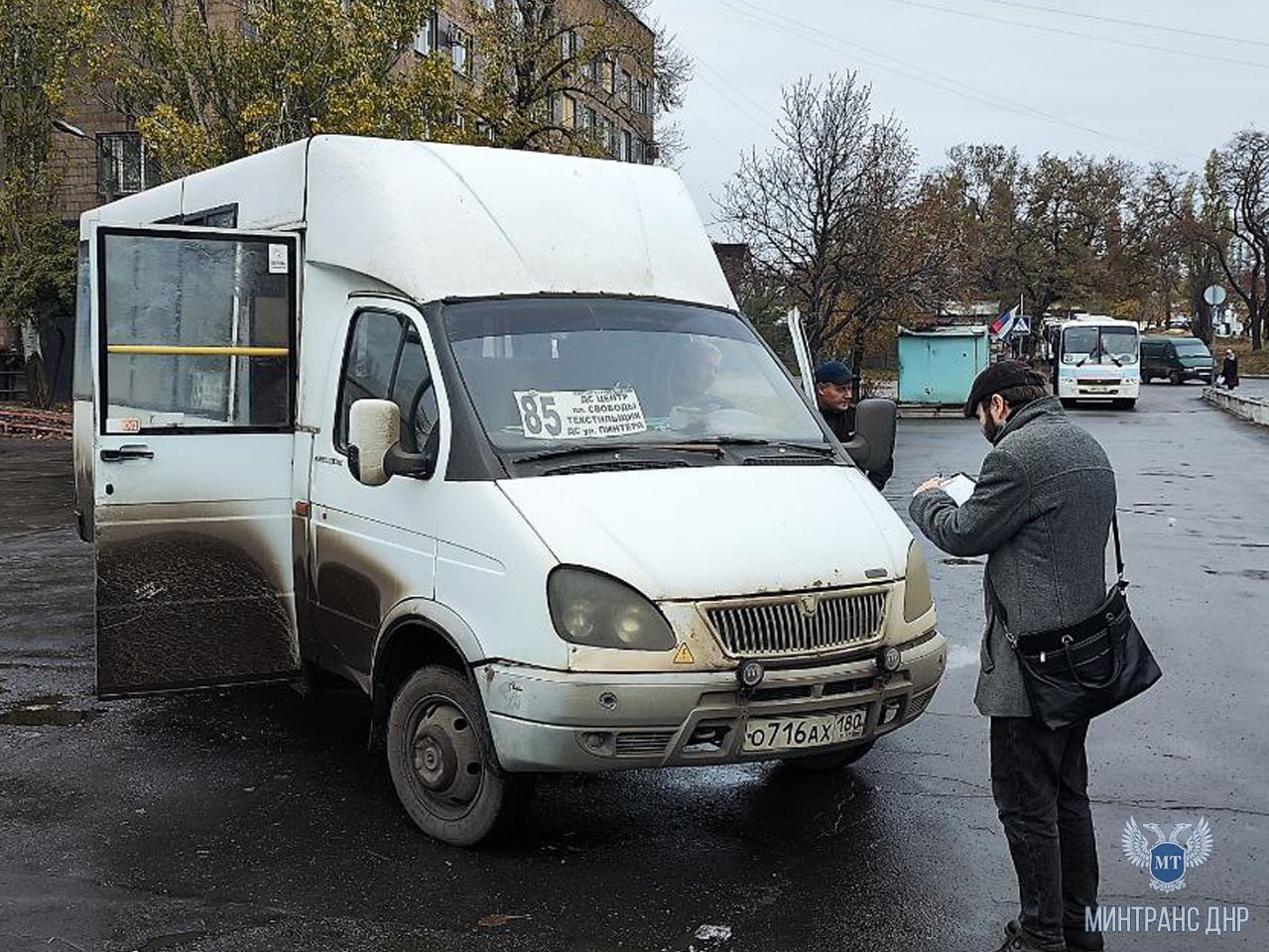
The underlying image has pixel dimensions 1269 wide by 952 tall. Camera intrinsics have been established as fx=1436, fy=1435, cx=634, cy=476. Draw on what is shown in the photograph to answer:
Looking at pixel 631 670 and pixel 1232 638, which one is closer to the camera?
pixel 631 670

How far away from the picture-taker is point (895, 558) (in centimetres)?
543

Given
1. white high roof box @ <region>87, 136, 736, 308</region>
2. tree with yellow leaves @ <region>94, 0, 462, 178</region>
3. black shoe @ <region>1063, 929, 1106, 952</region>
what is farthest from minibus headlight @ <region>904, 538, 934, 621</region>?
tree with yellow leaves @ <region>94, 0, 462, 178</region>

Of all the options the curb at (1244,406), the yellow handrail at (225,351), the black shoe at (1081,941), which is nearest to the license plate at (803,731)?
the black shoe at (1081,941)

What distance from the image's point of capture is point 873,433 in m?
6.68

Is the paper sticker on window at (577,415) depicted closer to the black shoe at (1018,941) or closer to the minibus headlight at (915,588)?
the minibus headlight at (915,588)

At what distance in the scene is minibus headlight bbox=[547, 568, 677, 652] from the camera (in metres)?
4.93

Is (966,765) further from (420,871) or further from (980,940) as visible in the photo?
(420,871)

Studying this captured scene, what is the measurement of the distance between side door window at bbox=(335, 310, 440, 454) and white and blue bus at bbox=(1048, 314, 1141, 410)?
3641cm

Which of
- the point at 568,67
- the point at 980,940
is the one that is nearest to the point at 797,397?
the point at 980,940

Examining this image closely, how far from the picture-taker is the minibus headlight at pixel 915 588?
546 centimetres

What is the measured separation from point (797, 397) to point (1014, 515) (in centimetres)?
209

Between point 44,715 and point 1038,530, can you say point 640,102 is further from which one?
point 1038,530

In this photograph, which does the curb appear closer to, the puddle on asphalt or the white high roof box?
the white high roof box

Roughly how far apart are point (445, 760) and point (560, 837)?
0.56 metres
